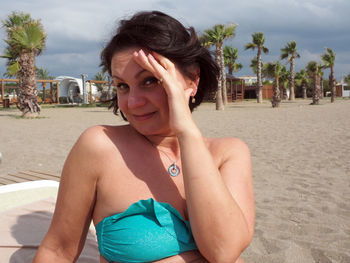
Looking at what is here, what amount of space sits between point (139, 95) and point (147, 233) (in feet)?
1.56

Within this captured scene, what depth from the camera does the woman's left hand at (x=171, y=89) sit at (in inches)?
43.9

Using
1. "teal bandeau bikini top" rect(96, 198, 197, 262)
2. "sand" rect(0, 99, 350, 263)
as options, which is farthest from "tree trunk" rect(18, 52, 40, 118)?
"teal bandeau bikini top" rect(96, 198, 197, 262)

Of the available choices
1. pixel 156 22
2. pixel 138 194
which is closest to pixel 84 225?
pixel 138 194

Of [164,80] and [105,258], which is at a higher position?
[164,80]

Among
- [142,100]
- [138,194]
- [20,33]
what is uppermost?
[20,33]

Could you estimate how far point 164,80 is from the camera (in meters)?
1.15

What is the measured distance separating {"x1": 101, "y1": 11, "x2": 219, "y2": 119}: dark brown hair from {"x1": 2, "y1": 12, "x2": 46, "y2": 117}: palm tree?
654 inches

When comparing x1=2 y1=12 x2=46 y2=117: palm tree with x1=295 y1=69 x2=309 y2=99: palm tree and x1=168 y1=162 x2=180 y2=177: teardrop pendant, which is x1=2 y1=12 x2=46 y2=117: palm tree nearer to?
x1=168 y1=162 x2=180 y2=177: teardrop pendant

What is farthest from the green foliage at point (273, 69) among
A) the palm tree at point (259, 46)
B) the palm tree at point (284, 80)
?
the palm tree at point (284, 80)

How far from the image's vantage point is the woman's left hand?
1.12 meters

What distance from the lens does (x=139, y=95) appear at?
1.21m

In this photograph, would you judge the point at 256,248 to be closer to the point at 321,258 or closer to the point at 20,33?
the point at 321,258

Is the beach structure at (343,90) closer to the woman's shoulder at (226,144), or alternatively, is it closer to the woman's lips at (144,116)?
the woman's shoulder at (226,144)

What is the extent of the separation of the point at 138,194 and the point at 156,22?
622 mm
